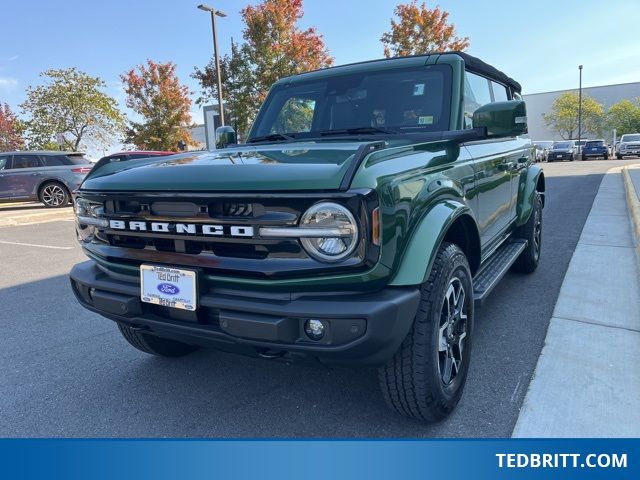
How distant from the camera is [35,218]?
11609mm

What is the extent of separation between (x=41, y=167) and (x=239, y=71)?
25.2 feet

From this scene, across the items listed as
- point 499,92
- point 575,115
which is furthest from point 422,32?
point 575,115

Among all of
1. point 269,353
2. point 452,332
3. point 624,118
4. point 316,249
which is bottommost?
point 452,332

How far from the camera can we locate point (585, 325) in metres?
3.41

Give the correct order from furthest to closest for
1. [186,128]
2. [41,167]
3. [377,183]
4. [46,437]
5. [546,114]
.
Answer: [546,114] → [186,128] → [41,167] → [46,437] → [377,183]

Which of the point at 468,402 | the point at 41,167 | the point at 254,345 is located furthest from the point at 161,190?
the point at 41,167

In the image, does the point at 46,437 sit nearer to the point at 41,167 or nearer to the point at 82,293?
the point at 82,293

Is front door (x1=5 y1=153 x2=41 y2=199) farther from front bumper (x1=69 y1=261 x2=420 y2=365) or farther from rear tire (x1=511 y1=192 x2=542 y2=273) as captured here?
front bumper (x1=69 y1=261 x2=420 y2=365)

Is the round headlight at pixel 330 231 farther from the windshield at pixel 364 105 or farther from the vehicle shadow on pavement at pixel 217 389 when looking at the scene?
the windshield at pixel 364 105

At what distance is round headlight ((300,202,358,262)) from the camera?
180 cm

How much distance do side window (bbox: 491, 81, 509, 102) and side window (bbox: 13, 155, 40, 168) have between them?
13188 millimetres

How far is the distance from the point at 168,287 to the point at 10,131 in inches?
1335

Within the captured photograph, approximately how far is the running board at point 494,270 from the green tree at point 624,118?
2386 inches

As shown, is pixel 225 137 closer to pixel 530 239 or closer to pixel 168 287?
pixel 168 287
